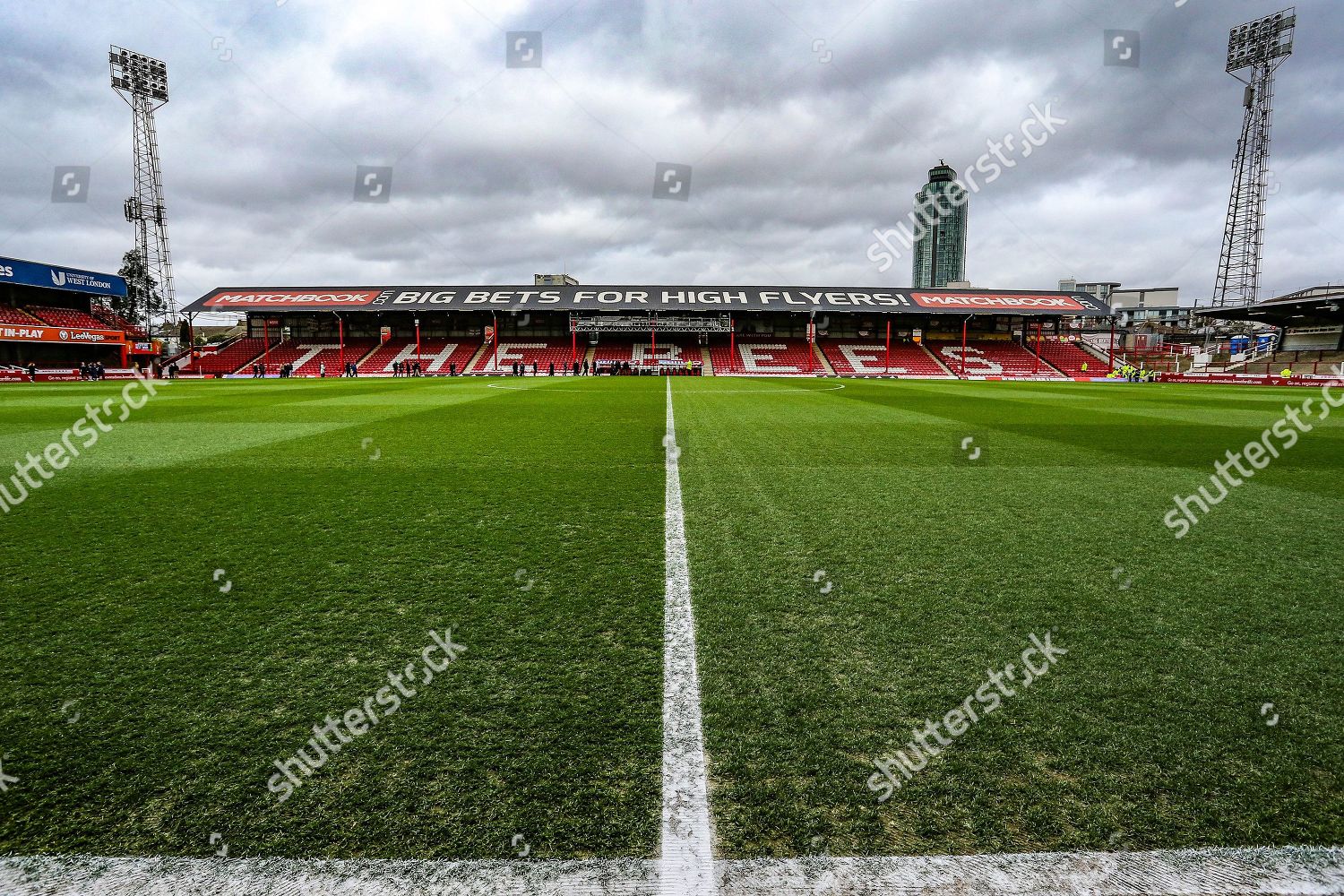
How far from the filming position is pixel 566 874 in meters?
1.71

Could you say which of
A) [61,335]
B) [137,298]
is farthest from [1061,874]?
[137,298]

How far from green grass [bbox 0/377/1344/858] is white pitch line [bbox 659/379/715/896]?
0.17ft

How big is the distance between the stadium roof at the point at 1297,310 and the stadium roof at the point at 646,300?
10.3m

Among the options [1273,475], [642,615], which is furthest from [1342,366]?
[642,615]

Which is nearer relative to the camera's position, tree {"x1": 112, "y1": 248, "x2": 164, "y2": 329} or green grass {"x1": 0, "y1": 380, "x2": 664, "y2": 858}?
green grass {"x1": 0, "y1": 380, "x2": 664, "y2": 858}

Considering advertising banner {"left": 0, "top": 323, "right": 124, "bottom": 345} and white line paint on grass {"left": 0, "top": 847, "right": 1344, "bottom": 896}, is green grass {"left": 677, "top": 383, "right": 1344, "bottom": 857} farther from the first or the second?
advertising banner {"left": 0, "top": 323, "right": 124, "bottom": 345}

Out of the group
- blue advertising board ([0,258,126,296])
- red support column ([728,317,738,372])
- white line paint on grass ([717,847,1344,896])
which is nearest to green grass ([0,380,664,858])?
white line paint on grass ([717,847,1344,896])

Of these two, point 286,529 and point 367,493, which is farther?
point 367,493

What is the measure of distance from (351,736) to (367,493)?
4.37m

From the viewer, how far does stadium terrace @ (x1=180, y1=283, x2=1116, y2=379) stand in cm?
5162

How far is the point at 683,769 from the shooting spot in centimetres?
210

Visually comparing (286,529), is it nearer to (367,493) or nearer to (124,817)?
(367,493)

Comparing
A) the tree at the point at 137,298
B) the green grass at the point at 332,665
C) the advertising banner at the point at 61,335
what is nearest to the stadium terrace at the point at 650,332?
the advertising banner at the point at 61,335

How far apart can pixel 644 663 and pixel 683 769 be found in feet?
2.31
